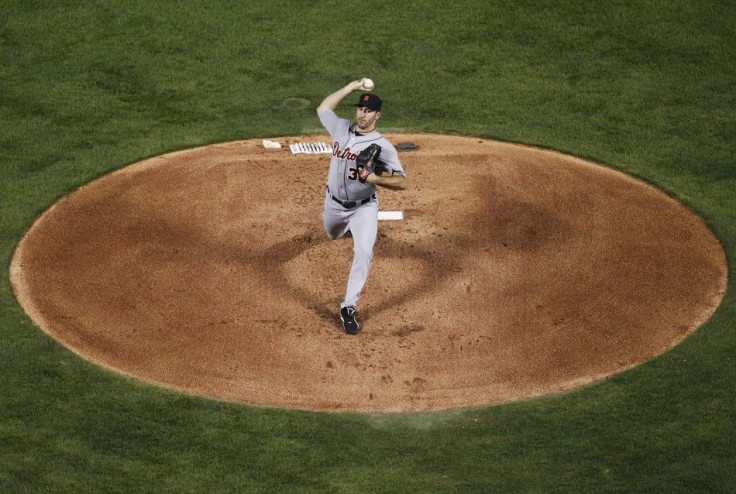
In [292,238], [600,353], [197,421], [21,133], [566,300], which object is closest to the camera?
[197,421]

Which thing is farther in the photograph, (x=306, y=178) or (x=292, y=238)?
(x=306, y=178)

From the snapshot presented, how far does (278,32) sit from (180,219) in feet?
16.7

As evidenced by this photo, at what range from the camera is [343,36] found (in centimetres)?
1627

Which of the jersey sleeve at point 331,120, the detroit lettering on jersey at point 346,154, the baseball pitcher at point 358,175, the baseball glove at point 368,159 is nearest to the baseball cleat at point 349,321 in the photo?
the baseball pitcher at point 358,175

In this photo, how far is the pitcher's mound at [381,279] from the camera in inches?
388

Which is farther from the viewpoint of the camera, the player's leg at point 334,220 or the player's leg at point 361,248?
the player's leg at point 334,220

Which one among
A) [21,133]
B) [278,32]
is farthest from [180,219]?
[278,32]

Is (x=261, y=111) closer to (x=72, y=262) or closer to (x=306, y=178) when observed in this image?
(x=306, y=178)

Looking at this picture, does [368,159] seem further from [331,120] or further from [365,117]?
[331,120]

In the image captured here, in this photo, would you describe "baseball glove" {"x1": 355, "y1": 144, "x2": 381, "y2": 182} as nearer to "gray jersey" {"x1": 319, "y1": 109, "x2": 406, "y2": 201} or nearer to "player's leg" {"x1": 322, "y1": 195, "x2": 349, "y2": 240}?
"gray jersey" {"x1": 319, "y1": 109, "x2": 406, "y2": 201}

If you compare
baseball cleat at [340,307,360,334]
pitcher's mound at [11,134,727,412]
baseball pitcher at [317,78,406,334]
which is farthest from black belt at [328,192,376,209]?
baseball cleat at [340,307,360,334]

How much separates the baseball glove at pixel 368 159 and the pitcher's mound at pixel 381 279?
1419 mm

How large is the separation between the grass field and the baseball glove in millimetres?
2084

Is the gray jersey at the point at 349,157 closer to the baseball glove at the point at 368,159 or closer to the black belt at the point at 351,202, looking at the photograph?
the black belt at the point at 351,202
